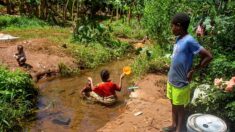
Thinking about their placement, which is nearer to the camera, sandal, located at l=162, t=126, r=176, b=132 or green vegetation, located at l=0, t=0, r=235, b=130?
sandal, located at l=162, t=126, r=176, b=132

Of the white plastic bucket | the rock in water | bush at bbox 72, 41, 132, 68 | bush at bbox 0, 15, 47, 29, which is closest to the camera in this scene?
the white plastic bucket

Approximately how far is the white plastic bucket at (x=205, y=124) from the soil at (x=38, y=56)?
5270mm

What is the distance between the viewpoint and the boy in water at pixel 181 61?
5035 mm

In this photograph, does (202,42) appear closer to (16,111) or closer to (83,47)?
(16,111)

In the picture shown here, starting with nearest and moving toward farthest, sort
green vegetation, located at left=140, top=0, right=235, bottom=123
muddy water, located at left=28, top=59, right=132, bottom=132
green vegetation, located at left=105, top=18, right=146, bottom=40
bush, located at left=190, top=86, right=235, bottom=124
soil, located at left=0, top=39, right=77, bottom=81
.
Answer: bush, located at left=190, top=86, right=235, bottom=124
green vegetation, located at left=140, top=0, right=235, bottom=123
muddy water, located at left=28, top=59, right=132, bottom=132
soil, located at left=0, top=39, right=77, bottom=81
green vegetation, located at left=105, top=18, right=146, bottom=40

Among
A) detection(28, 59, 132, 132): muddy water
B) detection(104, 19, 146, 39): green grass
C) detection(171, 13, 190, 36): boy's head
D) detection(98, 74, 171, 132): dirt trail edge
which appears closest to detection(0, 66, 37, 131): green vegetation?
detection(28, 59, 132, 132): muddy water

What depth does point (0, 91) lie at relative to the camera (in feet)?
22.6

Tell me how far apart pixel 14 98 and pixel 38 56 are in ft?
10.8

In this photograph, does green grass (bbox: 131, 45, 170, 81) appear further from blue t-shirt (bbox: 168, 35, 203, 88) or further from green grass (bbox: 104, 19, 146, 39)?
blue t-shirt (bbox: 168, 35, 203, 88)

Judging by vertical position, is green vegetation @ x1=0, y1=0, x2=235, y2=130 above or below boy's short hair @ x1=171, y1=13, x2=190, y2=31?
below

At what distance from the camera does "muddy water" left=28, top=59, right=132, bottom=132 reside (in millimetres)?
7180

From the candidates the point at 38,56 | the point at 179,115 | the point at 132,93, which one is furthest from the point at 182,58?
the point at 38,56

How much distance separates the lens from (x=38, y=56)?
10352 mm

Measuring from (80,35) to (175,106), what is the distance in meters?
7.33
